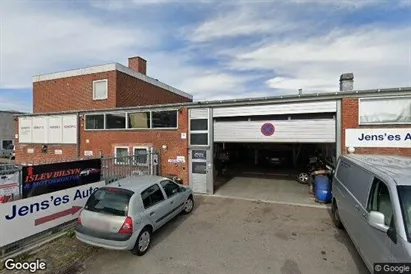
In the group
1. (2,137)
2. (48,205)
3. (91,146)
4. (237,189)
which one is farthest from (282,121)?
(2,137)

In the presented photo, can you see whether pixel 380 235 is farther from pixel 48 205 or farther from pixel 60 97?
pixel 60 97

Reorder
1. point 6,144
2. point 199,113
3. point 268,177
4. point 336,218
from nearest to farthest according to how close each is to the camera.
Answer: point 336,218, point 199,113, point 268,177, point 6,144

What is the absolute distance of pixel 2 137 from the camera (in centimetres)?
2794

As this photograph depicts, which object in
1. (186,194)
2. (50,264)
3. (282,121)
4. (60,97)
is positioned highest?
(60,97)

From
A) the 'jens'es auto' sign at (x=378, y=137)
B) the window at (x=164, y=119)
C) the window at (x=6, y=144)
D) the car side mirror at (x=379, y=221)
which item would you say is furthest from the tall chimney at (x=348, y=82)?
the window at (x=6, y=144)

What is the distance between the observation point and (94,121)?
14.0 meters

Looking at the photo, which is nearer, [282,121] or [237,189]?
[282,121]

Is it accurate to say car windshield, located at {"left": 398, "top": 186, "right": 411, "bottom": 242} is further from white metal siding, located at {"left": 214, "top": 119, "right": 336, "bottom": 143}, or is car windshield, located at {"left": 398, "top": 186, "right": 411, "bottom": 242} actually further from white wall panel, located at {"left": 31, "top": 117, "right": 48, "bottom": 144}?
white wall panel, located at {"left": 31, "top": 117, "right": 48, "bottom": 144}

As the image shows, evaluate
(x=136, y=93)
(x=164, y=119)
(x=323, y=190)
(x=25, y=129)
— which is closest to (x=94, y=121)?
(x=164, y=119)

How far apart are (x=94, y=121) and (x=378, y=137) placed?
43.4 ft

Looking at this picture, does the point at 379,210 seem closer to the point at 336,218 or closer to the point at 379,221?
the point at 379,221

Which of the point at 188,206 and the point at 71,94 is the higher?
the point at 71,94

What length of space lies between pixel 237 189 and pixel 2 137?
29.1 meters

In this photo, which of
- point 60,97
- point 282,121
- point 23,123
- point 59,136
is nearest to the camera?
point 282,121
